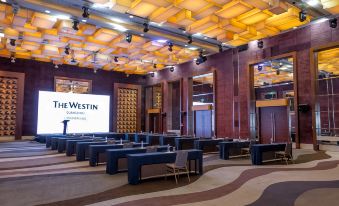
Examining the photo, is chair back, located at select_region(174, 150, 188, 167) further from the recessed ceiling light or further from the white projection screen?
the white projection screen

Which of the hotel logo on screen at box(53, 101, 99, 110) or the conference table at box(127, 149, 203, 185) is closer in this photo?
the conference table at box(127, 149, 203, 185)

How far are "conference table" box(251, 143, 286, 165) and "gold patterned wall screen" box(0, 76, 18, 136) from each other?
1367cm

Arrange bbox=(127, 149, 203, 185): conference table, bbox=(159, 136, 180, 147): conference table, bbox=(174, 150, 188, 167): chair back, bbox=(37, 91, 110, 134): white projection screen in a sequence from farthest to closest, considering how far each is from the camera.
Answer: bbox=(37, 91, 110, 134): white projection screen < bbox=(159, 136, 180, 147): conference table < bbox=(174, 150, 188, 167): chair back < bbox=(127, 149, 203, 185): conference table

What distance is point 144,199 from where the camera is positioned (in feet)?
13.3

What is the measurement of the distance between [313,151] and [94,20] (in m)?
9.49

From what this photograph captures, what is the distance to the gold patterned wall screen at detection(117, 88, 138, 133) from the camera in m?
18.6

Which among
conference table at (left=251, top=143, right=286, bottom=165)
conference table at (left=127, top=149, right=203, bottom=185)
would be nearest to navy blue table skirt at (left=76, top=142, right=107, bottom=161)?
conference table at (left=127, top=149, right=203, bottom=185)

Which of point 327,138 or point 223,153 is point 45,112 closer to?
point 223,153

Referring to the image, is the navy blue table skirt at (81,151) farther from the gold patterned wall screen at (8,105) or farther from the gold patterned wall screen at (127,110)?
the gold patterned wall screen at (127,110)

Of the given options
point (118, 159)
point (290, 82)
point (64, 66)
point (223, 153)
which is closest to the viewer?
point (118, 159)

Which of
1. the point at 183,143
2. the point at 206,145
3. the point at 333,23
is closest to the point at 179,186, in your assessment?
the point at 206,145

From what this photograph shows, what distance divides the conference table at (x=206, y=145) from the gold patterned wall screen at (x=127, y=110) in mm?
9984

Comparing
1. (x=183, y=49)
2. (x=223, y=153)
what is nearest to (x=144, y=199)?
(x=223, y=153)

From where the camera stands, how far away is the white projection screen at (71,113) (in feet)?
49.6
